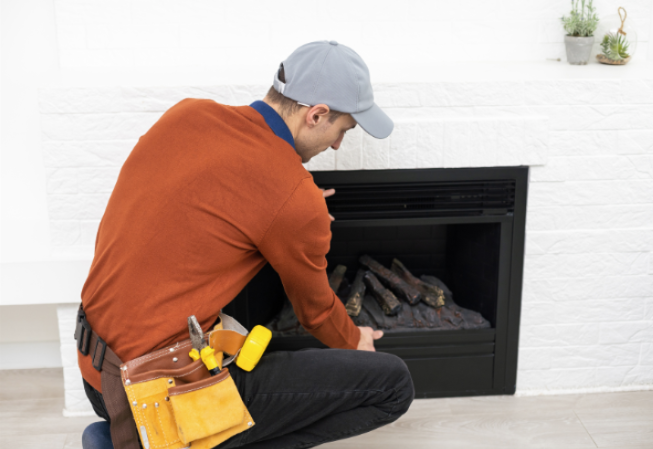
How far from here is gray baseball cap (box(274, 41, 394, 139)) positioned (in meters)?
1.44

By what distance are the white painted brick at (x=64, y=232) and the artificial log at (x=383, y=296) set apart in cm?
107

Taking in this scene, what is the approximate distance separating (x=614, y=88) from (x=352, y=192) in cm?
94

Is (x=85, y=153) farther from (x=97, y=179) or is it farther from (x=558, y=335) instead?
(x=558, y=335)

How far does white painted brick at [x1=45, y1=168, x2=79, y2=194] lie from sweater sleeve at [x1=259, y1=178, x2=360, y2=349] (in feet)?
3.18

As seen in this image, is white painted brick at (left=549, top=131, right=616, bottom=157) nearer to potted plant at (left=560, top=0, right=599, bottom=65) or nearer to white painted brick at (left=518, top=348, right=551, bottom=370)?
potted plant at (left=560, top=0, right=599, bottom=65)

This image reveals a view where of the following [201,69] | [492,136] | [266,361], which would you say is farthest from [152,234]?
[492,136]

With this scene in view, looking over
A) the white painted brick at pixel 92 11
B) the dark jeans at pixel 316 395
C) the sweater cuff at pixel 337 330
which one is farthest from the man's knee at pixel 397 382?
the white painted brick at pixel 92 11

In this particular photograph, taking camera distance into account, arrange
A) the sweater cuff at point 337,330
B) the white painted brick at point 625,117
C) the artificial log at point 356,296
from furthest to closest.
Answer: the artificial log at point 356,296
the white painted brick at point 625,117
the sweater cuff at point 337,330

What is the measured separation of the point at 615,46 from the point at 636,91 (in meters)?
0.28

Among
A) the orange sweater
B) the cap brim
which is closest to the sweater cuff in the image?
the orange sweater

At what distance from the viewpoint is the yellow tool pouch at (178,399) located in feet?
4.43

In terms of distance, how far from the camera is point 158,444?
138cm

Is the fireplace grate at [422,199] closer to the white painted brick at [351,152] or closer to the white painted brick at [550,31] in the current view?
the white painted brick at [351,152]

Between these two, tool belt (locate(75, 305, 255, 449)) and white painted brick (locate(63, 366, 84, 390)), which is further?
white painted brick (locate(63, 366, 84, 390))
